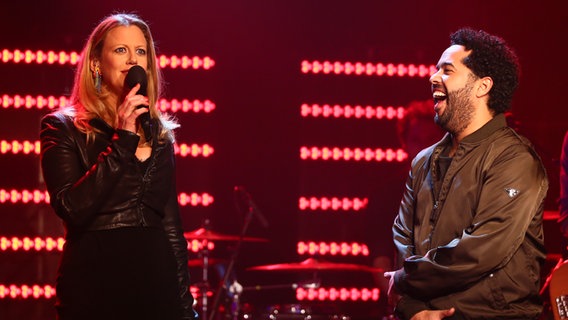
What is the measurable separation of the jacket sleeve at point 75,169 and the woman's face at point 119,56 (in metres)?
0.30

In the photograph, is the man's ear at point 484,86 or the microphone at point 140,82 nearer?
the microphone at point 140,82

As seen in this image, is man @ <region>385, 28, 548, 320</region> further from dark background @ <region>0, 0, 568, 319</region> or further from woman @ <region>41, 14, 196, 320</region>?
dark background @ <region>0, 0, 568, 319</region>

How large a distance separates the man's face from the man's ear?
0.03m

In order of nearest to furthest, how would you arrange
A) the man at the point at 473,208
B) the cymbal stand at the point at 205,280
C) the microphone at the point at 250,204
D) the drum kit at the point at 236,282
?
the man at the point at 473,208 → the drum kit at the point at 236,282 → the microphone at the point at 250,204 → the cymbal stand at the point at 205,280

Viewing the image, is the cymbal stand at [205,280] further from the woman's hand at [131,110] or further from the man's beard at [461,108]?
the woman's hand at [131,110]

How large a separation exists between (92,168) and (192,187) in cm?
447

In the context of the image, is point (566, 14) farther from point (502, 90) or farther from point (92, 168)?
point (92, 168)

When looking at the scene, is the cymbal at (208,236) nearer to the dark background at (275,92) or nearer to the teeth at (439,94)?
the dark background at (275,92)

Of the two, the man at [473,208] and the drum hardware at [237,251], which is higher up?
the man at [473,208]

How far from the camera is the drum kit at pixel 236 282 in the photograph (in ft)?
23.4

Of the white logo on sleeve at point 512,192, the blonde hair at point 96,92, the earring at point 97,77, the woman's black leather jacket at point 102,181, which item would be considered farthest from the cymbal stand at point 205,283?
the white logo on sleeve at point 512,192

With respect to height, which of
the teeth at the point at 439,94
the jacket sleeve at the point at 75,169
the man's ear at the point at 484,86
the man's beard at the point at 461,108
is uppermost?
the man's ear at the point at 484,86

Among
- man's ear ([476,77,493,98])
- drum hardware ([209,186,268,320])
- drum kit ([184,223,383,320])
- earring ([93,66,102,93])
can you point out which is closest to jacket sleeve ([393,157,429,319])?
man's ear ([476,77,493,98])

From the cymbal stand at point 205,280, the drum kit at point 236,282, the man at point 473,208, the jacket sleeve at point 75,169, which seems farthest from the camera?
the cymbal stand at point 205,280
